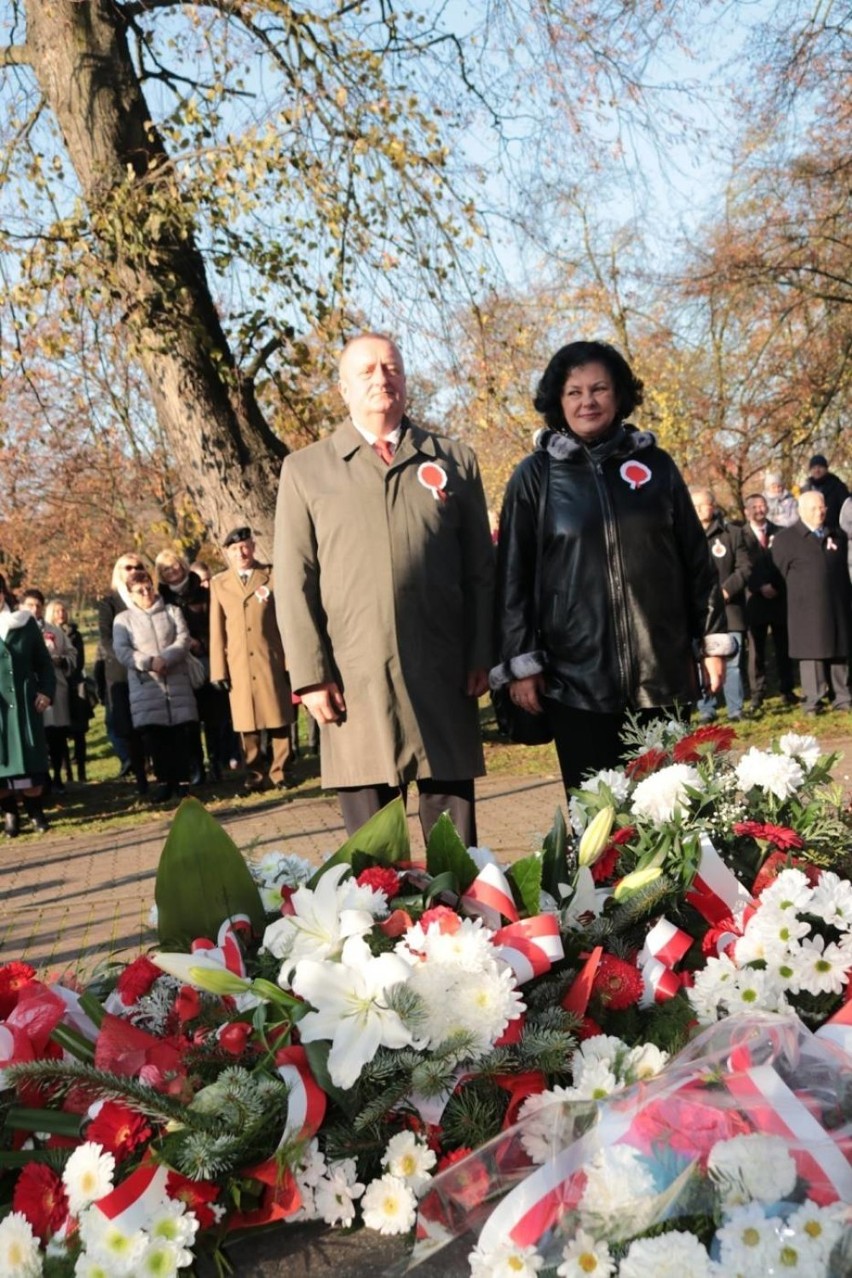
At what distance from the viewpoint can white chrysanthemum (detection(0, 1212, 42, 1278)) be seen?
155cm

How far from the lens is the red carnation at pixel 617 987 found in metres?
1.89

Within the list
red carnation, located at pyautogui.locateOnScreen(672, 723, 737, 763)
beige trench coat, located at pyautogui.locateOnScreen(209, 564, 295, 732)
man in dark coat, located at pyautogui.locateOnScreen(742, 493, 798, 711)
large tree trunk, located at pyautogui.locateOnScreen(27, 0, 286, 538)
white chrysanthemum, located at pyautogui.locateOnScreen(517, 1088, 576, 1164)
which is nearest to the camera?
white chrysanthemum, located at pyautogui.locateOnScreen(517, 1088, 576, 1164)

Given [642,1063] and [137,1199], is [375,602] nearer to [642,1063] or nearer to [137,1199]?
[642,1063]

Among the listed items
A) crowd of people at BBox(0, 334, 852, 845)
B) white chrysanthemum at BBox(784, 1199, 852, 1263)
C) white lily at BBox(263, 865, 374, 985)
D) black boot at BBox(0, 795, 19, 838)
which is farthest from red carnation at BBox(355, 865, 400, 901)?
black boot at BBox(0, 795, 19, 838)

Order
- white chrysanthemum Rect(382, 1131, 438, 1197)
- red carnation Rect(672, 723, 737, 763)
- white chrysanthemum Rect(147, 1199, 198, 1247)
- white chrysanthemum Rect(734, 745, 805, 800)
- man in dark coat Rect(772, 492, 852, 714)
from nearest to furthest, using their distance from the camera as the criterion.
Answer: white chrysanthemum Rect(147, 1199, 198, 1247) < white chrysanthemum Rect(382, 1131, 438, 1197) < white chrysanthemum Rect(734, 745, 805, 800) < red carnation Rect(672, 723, 737, 763) < man in dark coat Rect(772, 492, 852, 714)

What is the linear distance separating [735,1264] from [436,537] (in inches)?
116

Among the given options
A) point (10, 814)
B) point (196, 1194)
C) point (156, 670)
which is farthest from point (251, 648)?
point (196, 1194)

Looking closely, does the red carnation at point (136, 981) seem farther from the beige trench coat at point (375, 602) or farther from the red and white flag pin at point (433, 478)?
the red and white flag pin at point (433, 478)

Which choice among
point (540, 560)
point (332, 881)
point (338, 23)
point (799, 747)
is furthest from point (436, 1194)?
point (338, 23)

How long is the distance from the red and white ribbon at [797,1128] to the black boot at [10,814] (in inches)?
344

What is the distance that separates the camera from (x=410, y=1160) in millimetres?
1654

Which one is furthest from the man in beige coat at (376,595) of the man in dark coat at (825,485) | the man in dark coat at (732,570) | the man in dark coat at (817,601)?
the man in dark coat at (825,485)

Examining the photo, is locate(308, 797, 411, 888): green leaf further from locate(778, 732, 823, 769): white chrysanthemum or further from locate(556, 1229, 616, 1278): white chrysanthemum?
locate(556, 1229, 616, 1278): white chrysanthemum

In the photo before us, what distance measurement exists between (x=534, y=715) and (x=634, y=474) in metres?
0.75
